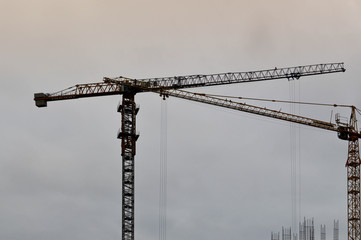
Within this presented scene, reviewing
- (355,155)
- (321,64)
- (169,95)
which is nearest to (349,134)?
(355,155)

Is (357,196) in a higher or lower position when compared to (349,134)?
lower

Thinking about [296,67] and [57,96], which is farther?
[296,67]

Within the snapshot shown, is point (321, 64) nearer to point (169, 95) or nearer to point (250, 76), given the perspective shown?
point (250, 76)

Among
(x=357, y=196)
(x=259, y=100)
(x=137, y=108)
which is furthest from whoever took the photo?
(x=259, y=100)

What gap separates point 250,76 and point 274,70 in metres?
6.91

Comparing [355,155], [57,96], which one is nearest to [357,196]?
[355,155]

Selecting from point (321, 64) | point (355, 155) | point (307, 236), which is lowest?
point (307, 236)

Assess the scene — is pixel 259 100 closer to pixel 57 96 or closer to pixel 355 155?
pixel 355 155

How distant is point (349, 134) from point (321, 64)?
57.8 ft

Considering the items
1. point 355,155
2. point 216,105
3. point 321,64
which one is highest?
point 321,64

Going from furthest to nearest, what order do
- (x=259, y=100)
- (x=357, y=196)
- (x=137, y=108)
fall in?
(x=259, y=100)
(x=357, y=196)
(x=137, y=108)

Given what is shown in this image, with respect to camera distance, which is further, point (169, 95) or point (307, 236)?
point (307, 236)

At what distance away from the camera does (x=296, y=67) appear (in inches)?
6609

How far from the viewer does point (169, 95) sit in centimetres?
Answer: 15875
